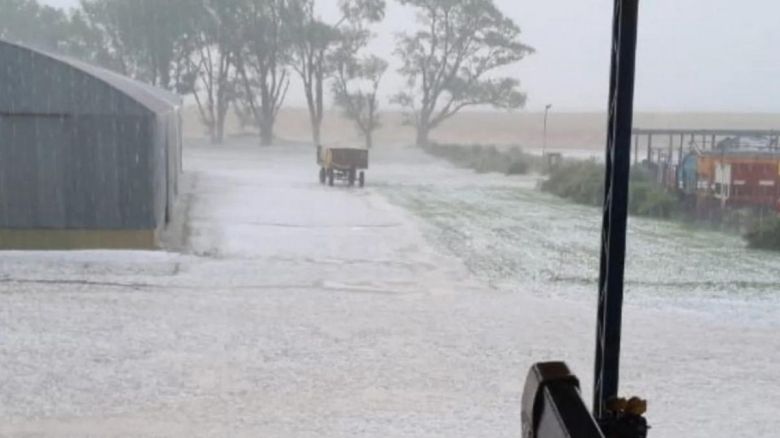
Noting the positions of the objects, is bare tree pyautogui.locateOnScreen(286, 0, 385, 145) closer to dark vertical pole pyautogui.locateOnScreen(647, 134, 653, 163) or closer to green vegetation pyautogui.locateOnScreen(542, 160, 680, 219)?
green vegetation pyautogui.locateOnScreen(542, 160, 680, 219)

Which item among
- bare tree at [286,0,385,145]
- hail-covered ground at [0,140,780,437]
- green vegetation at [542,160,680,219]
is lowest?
hail-covered ground at [0,140,780,437]

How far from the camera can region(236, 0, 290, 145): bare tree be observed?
647cm

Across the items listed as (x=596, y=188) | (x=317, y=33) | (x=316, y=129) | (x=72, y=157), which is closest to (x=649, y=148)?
(x=596, y=188)

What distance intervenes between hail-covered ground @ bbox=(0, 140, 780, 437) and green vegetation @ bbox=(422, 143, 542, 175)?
6.6 inches

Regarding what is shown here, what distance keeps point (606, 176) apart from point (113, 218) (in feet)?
18.4

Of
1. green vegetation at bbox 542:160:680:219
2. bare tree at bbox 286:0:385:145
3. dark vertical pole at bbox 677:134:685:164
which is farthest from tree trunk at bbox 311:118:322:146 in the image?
dark vertical pole at bbox 677:134:685:164

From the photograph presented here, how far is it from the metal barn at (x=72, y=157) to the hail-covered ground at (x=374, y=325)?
1.40 feet

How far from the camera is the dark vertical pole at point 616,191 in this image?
1.98m

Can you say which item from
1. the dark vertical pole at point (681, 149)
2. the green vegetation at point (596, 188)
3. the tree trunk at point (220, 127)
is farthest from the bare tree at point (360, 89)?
the dark vertical pole at point (681, 149)

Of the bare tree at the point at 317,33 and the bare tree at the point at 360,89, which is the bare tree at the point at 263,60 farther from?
the bare tree at the point at 360,89

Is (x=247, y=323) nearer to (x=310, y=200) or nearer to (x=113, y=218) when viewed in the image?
(x=113, y=218)

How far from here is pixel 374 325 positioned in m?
4.78

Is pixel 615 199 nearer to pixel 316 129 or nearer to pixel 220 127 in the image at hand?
pixel 316 129

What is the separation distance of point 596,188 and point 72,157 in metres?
3.48
